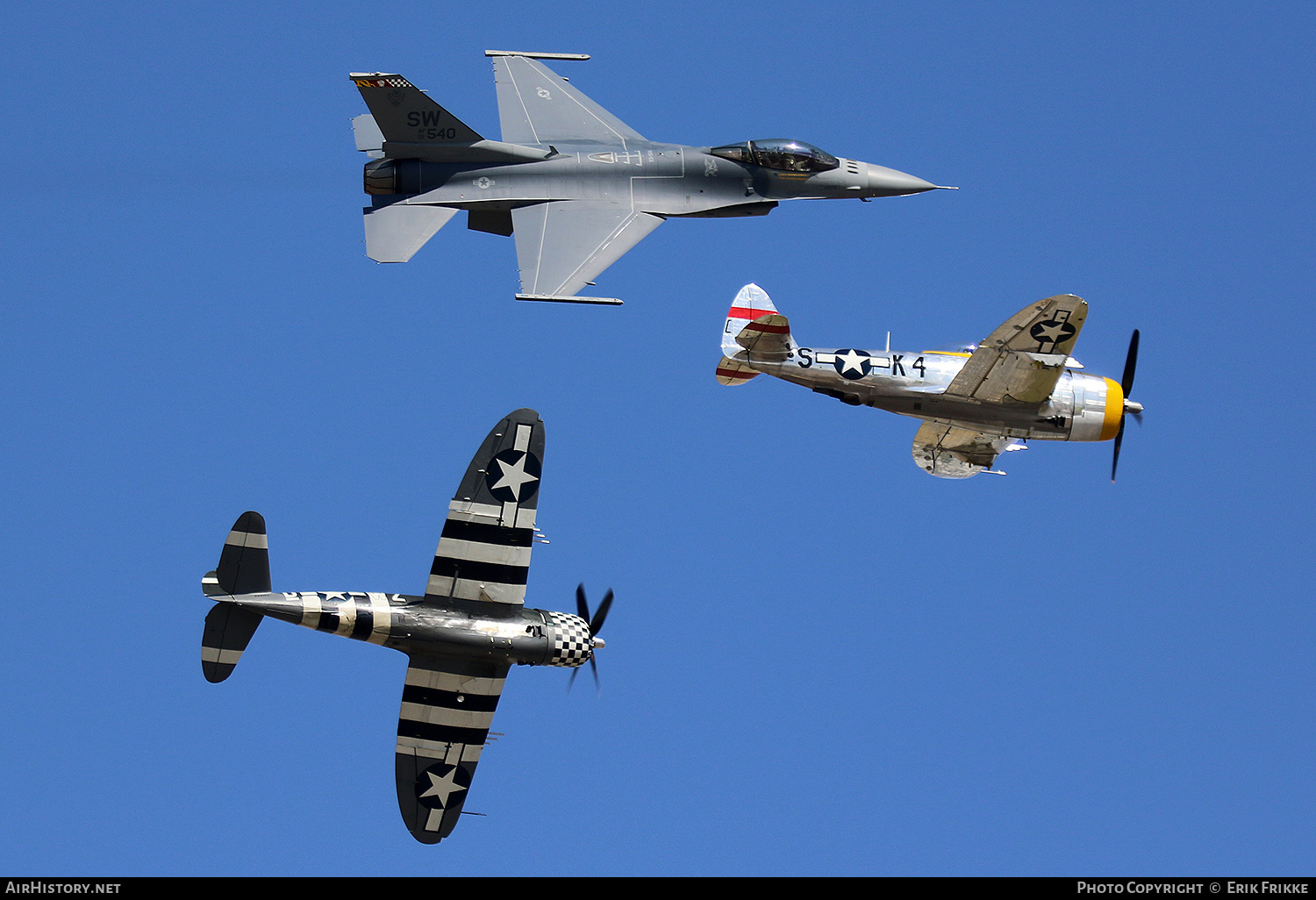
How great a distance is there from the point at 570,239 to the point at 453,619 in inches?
267

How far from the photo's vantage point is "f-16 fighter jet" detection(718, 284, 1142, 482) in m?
34.0

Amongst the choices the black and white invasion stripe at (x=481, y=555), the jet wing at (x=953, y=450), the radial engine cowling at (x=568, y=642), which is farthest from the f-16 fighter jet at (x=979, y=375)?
the radial engine cowling at (x=568, y=642)

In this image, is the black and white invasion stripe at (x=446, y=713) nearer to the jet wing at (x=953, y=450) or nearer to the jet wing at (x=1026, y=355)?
the jet wing at (x=1026, y=355)

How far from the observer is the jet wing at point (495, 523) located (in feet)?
107

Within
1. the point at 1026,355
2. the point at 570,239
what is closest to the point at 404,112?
the point at 570,239

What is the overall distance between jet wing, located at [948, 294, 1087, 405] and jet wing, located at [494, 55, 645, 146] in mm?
7352

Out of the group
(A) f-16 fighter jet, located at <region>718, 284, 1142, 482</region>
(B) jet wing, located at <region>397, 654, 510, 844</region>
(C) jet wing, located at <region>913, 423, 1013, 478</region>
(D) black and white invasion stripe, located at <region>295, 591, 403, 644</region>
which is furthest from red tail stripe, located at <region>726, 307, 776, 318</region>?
(D) black and white invasion stripe, located at <region>295, 591, 403, 644</region>

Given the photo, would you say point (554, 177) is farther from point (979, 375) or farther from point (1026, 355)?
point (1026, 355)

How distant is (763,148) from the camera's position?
35.3 meters

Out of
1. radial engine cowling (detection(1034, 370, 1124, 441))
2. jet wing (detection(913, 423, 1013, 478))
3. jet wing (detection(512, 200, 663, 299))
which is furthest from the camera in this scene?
jet wing (detection(913, 423, 1013, 478))

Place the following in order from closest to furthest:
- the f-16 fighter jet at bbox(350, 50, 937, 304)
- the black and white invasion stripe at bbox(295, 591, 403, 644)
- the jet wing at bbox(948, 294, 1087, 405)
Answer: the black and white invasion stripe at bbox(295, 591, 403, 644) < the f-16 fighter jet at bbox(350, 50, 937, 304) < the jet wing at bbox(948, 294, 1087, 405)

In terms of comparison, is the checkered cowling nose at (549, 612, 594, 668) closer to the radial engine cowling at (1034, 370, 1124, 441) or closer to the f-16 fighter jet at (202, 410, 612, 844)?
the f-16 fighter jet at (202, 410, 612, 844)
